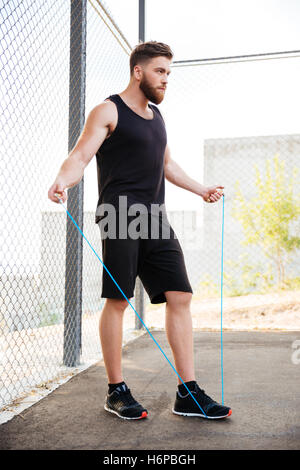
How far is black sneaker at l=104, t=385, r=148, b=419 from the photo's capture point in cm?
169

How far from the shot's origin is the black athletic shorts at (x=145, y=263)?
1726 mm


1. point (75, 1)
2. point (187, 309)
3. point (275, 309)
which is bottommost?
point (275, 309)

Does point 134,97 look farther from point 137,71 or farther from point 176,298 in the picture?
point 176,298

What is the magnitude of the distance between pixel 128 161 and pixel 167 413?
3.25ft

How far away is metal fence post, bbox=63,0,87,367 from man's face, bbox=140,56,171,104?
0.82 meters

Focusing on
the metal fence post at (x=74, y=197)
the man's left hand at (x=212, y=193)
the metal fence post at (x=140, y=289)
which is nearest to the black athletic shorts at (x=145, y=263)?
the man's left hand at (x=212, y=193)

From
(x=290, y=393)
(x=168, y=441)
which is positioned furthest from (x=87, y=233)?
(x=168, y=441)

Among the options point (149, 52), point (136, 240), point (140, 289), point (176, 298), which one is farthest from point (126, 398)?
point (140, 289)

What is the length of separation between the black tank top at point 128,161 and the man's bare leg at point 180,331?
0.38 m

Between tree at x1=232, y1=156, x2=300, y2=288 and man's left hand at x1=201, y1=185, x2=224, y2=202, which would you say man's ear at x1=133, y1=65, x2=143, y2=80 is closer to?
man's left hand at x1=201, y1=185, x2=224, y2=202

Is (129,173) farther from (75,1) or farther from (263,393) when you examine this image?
(75,1)

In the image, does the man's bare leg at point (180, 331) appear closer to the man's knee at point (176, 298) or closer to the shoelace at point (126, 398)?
the man's knee at point (176, 298)

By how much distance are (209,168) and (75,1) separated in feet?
24.8
